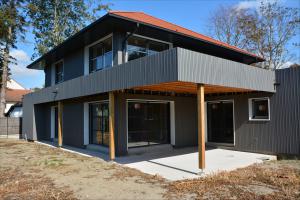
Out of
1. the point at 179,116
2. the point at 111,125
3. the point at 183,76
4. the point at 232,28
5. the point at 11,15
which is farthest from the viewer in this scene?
the point at 232,28

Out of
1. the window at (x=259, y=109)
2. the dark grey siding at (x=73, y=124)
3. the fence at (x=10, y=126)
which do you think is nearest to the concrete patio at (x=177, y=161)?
the window at (x=259, y=109)

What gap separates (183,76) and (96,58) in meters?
6.90

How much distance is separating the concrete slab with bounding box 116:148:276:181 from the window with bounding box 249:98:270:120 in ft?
4.99

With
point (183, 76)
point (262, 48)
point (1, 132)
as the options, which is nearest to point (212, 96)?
point (183, 76)

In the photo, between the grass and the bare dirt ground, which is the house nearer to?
the bare dirt ground

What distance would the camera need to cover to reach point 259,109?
1028 cm

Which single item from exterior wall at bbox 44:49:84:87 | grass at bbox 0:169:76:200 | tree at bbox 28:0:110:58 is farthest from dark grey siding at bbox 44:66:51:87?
grass at bbox 0:169:76:200

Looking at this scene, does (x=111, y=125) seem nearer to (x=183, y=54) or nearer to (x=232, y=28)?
(x=183, y=54)

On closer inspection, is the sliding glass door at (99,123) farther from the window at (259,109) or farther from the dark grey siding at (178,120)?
the window at (259,109)

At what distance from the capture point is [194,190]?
534cm

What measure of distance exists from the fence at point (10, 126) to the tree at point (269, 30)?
21699mm

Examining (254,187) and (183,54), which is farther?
(183,54)

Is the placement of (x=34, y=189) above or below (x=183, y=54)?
below

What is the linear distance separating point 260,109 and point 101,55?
7.29 metres
